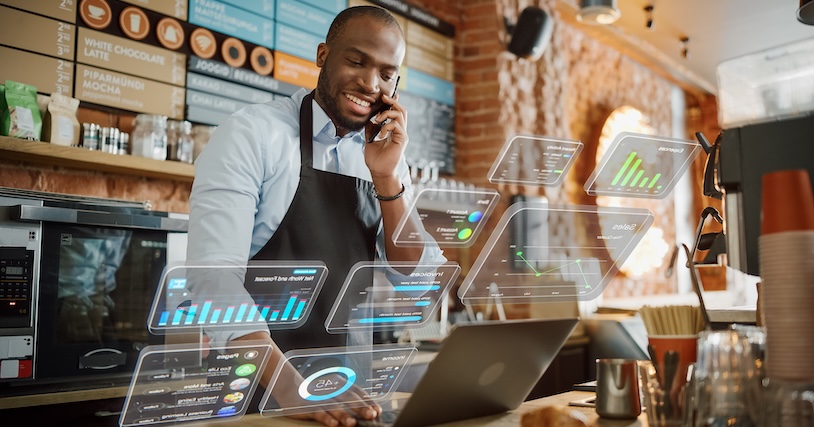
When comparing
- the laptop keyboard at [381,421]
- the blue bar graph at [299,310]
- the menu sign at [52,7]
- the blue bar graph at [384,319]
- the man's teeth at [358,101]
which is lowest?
the laptop keyboard at [381,421]

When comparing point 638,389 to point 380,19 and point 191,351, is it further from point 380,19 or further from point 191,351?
point 380,19

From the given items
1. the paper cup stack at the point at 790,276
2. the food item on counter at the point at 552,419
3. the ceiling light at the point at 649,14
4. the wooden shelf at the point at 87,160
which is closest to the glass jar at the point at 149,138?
the wooden shelf at the point at 87,160

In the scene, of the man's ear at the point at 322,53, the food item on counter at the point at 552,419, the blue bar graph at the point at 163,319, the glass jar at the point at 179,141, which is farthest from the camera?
the glass jar at the point at 179,141

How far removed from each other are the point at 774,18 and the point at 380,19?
514 cm

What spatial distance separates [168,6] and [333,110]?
1493 millimetres

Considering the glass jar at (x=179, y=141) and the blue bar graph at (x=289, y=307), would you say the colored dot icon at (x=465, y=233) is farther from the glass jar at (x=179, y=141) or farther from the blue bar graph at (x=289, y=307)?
the glass jar at (x=179, y=141)

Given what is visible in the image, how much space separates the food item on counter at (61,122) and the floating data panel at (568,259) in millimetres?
1606

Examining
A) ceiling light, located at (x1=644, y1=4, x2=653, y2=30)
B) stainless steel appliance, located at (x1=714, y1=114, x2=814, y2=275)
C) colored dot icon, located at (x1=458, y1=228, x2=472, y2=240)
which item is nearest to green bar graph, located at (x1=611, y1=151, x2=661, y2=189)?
stainless steel appliance, located at (x1=714, y1=114, x2=814, y2=275)

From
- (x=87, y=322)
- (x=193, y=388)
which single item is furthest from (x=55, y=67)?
(x=193, y=388)

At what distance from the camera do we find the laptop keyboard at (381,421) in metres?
1.19

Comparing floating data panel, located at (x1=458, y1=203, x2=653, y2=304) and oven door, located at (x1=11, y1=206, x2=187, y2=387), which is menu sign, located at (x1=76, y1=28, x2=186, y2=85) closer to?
oven door, located at (x1=11, y1=206, x2=187, y2=387)

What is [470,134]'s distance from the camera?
182 inches

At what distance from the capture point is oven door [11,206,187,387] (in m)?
2.27

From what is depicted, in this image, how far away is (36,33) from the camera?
263cm
